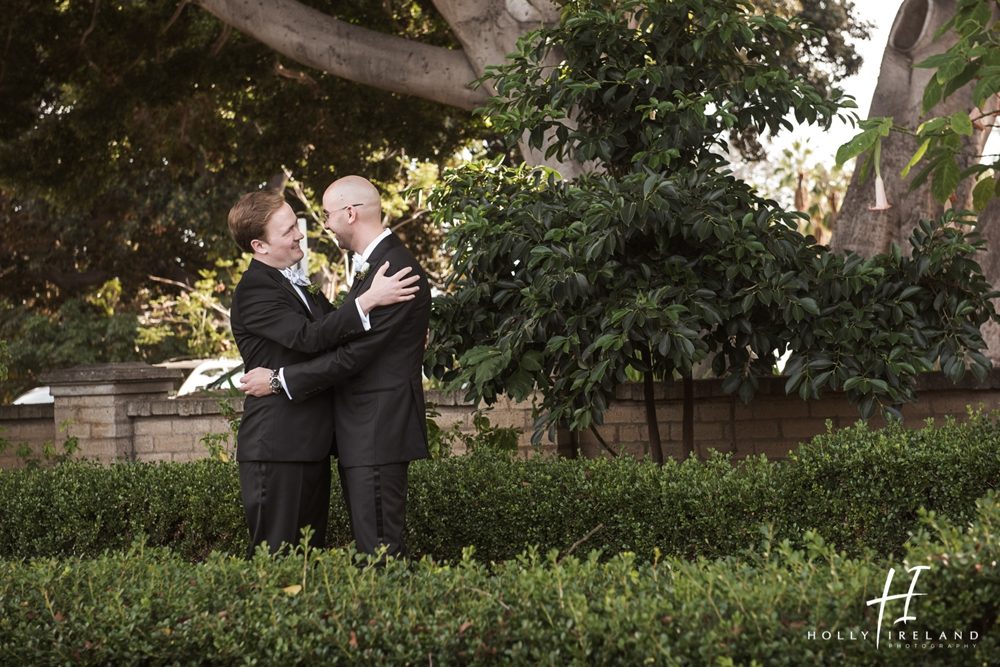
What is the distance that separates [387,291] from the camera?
4707 mm

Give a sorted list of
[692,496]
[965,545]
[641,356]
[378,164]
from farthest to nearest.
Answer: [378,164], [641,356], [692,496], [965,545]

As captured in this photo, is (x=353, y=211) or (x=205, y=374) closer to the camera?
(x=353, y=211)

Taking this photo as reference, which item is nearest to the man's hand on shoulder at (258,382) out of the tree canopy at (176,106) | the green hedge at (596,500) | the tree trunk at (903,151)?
the green hedge at (596,500)

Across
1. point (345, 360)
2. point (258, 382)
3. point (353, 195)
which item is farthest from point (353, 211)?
point (258, 382)

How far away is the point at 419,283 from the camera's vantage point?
4.86 m

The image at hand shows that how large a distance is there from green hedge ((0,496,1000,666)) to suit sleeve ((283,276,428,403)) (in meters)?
0.99

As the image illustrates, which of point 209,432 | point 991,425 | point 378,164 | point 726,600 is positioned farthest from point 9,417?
point 726,600

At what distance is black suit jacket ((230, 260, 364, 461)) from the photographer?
4.84 m

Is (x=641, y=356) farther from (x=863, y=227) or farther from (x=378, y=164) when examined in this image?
(x=378, y=164)

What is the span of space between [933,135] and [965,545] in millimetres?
2502

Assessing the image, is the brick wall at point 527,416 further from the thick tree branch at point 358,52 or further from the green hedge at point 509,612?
the thick tree branch at point 358,52

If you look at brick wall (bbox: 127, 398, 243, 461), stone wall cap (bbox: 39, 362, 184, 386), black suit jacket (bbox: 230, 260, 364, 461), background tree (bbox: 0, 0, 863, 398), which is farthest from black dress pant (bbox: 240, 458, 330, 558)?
background tree (bbox: 0, 0, 863, 398)

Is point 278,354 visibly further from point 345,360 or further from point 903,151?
point 903,151

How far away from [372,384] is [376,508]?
19.6 inches
